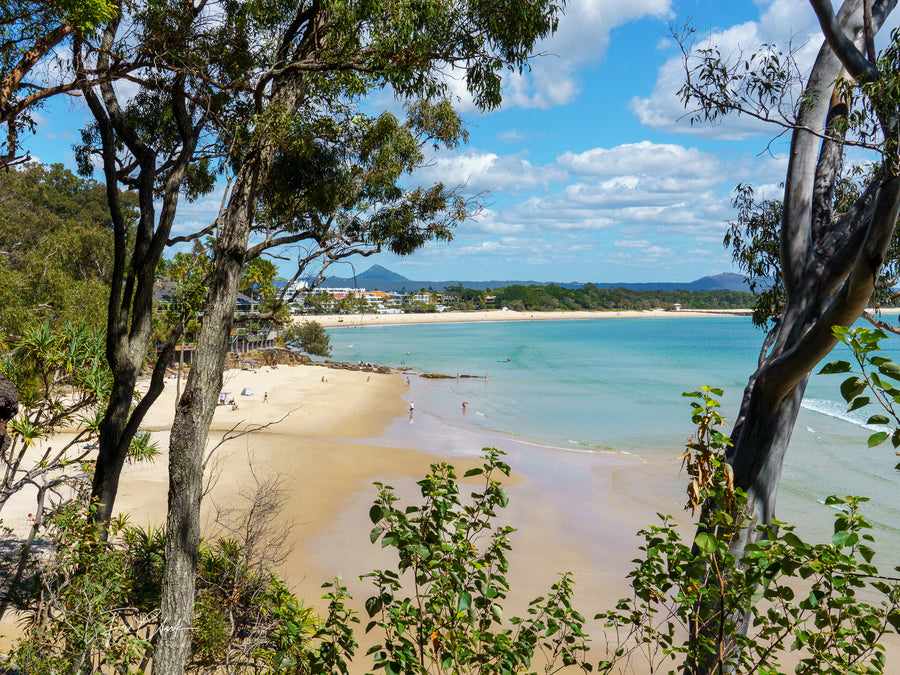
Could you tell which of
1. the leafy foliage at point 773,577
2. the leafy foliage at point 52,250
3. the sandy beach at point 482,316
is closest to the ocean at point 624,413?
the leafy foliage at point 52,250

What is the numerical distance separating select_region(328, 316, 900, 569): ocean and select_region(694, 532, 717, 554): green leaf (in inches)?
508

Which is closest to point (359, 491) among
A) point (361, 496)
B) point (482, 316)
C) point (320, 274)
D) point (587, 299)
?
point (361, 496)

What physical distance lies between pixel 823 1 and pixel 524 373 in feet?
132

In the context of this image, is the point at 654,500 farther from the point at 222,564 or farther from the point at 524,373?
the point at 524,373

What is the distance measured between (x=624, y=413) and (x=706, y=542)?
27.8 meters

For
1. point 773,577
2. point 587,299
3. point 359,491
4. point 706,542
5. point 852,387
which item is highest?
point 587,299

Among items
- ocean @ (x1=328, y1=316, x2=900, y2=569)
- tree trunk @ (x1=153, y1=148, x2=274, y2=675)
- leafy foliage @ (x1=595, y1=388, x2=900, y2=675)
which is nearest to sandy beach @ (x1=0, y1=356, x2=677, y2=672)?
tree trunk @ (x1=153, y1=148, x2=274, y2=675)

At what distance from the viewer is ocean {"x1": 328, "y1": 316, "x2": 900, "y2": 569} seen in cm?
1666

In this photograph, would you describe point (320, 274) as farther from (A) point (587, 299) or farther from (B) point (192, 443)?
(A) point (587, 299)

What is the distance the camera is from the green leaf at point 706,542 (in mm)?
1690

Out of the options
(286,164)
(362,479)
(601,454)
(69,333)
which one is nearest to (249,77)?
(286,164)

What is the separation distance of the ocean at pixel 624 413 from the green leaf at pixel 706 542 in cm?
1290

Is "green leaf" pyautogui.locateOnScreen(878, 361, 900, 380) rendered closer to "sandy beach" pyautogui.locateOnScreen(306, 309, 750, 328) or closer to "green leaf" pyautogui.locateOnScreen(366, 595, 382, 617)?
"green leaf" pyautogui.locateOnScreen(366, 595, 382, 617)

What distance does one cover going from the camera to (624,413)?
1112 inches
